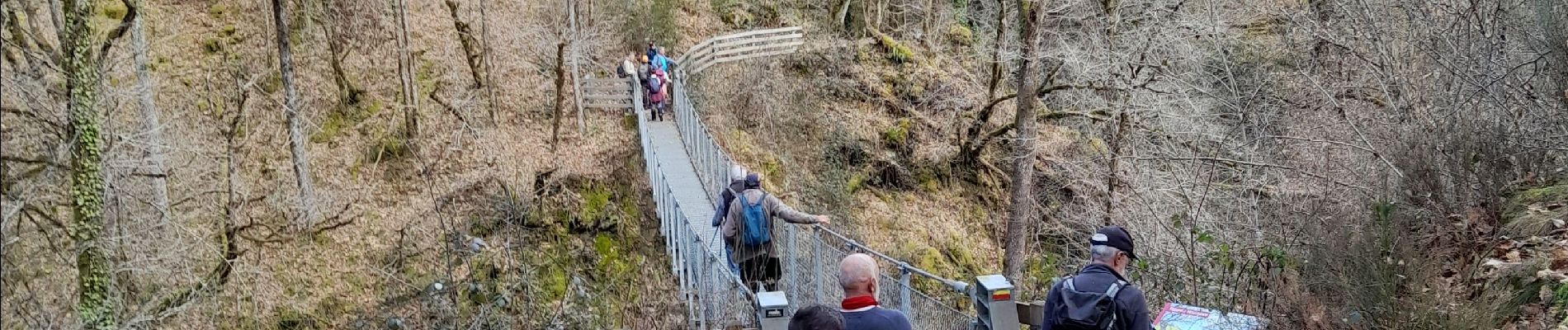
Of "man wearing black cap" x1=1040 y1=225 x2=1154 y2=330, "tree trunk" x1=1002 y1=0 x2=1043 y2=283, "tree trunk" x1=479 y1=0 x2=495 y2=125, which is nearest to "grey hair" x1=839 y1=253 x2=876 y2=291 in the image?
"man wearing black cap" x1=1040 y1=225 x2=1154 y2=330

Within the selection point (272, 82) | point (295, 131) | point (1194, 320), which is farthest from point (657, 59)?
point (1194, 320)

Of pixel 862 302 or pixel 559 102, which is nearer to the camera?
pixel 862 302

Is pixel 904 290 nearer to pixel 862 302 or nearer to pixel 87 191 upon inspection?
pixel 862 302

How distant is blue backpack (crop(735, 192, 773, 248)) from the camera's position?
661 cm

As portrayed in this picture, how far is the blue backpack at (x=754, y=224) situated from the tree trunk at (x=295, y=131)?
8412mm

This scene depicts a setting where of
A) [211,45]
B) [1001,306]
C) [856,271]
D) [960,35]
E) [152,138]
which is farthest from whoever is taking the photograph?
[960,35]

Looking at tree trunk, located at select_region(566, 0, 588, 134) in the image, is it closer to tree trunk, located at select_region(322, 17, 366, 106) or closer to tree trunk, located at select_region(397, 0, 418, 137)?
tree trunk, located at select_region(397, 0, 418, 137)

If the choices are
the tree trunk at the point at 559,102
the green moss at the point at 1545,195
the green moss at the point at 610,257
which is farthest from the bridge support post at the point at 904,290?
the tree trunk at the point at 559,102

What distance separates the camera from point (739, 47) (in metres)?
20.1

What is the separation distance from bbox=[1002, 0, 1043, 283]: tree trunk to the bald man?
8001mm

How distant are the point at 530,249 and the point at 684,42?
9083 mm

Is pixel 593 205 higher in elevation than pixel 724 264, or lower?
lower

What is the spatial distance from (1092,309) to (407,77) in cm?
1389

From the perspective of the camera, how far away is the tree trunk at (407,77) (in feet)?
50.9
